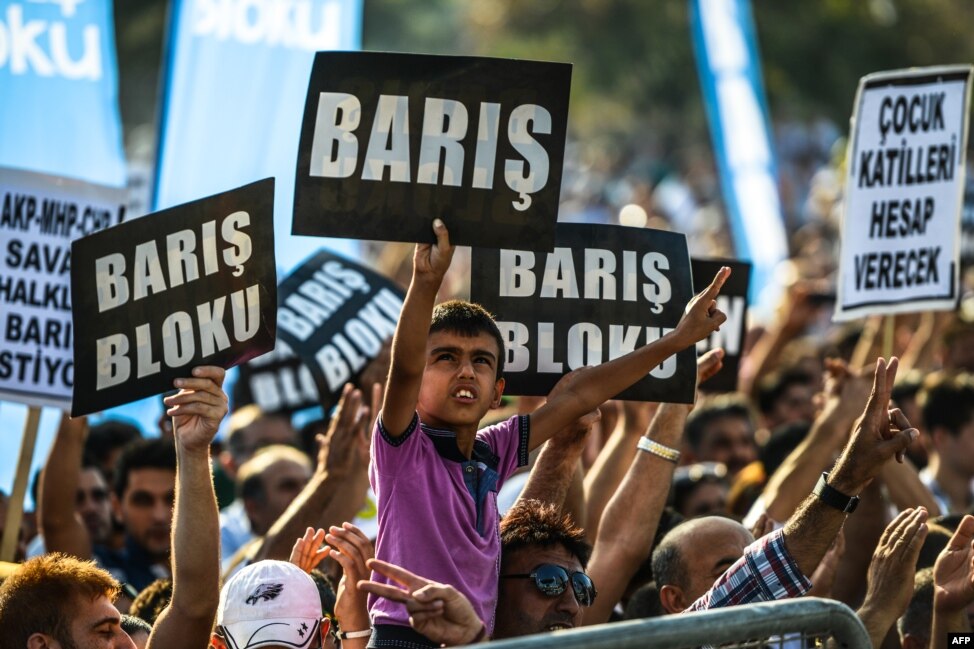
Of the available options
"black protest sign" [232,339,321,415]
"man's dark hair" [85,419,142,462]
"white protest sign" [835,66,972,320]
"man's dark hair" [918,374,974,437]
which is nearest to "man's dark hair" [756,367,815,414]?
"man's dark hair" [918,374,974,437]

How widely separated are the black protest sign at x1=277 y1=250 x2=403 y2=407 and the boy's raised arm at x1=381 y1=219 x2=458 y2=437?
2.70 metres

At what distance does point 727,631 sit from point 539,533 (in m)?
1.33

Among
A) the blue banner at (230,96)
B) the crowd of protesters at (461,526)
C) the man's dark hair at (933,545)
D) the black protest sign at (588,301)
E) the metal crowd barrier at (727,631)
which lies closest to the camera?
the metal crowd barrier at (727,631)

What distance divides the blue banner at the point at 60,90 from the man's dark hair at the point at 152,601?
3.83 metres

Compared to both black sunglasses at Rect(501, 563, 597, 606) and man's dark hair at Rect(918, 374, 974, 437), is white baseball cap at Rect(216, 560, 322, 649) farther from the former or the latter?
man's dark hair at Rect(918, 374, 974, 437)

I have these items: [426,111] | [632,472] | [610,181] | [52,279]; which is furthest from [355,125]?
[610,181]

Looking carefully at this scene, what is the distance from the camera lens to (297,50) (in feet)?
33.5

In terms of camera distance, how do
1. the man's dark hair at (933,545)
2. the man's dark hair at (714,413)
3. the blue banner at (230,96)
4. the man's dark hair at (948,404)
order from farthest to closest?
1. the blue banner at (230,96)
2. the man's dark hair at (714,413)
3. the man's dark hair at (948,404)
4. the man's dark hair at (933,545)

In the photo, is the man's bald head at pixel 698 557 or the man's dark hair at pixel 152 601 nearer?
the man's bald head at pixel 698 557

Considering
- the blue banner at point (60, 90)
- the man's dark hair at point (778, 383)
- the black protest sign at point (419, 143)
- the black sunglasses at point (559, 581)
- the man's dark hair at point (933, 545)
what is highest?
the blue banner at point (60, 90)

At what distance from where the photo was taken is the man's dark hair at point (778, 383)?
9852mm

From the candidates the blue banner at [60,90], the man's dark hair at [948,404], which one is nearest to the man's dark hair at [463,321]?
A: the man's dark hair at [948,404]

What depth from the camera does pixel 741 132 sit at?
13797mm

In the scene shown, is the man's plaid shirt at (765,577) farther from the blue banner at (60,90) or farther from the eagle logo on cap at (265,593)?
the blue banner at (60,90)
